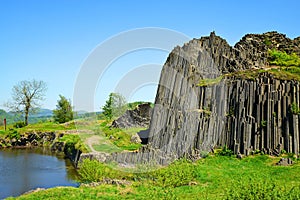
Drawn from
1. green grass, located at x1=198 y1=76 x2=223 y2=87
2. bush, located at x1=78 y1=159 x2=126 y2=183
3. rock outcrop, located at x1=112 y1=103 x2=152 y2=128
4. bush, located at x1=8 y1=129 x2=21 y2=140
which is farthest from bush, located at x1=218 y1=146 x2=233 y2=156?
bush, located at x1=8 y1=129 x2=21 y2=140

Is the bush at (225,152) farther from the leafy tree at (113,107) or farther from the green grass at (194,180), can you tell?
the leafy tree at (113,107)

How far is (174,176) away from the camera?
20.4 meters

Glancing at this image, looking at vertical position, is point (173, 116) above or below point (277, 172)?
above

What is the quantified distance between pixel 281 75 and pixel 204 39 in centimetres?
1332

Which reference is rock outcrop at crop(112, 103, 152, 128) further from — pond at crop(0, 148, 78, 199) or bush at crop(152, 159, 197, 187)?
bush at crop(152, 159, 197, 187)

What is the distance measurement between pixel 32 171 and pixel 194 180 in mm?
18046

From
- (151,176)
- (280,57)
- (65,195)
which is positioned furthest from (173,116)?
(280,57)

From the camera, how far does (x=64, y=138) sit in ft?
159

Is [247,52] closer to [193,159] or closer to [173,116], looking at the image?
[173,116]

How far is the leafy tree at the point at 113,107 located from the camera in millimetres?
73188

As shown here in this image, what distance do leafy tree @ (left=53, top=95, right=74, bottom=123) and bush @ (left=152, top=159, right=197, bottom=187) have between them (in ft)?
179

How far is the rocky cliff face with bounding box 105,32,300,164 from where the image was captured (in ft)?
82.6

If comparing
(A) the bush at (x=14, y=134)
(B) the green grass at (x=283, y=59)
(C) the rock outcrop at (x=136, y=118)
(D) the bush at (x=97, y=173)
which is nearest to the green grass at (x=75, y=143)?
(A) the bush at (x=14, y=134)

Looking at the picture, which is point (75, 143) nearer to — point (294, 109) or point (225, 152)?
point (225, 152)
